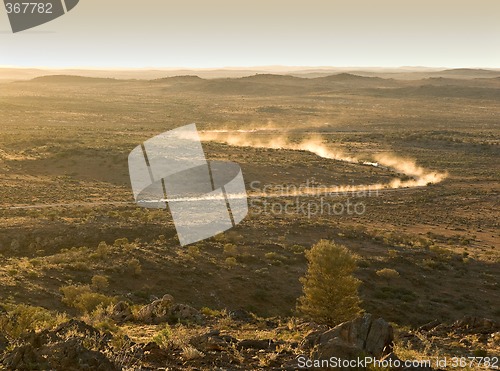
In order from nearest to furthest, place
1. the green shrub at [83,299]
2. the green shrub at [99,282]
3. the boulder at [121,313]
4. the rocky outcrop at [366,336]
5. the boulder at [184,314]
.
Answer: the rocky outcrop at [366,336] < the boulder at [121,313] < the boulder at [184,314] < the green shrub at [83,299] < the green shrub at [99,282]

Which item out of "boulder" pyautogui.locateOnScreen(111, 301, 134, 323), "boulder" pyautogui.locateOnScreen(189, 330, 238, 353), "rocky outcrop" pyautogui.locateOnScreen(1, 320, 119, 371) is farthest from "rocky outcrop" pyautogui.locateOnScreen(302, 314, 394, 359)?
"boulder" pyautogui.locateOnScreen(111, 301, 134, 323)

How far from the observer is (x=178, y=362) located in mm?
9711

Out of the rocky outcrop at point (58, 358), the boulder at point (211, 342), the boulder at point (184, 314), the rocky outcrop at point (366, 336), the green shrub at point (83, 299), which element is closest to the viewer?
the rocky outcrop at point (58, 358)

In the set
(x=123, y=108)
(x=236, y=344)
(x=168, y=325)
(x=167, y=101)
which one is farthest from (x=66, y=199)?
(x=167, y=101)

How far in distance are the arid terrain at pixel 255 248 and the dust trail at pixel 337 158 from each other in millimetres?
522

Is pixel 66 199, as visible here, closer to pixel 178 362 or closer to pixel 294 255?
pixel 294 255

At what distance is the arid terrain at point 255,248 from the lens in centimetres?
1342

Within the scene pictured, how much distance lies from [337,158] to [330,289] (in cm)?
5808

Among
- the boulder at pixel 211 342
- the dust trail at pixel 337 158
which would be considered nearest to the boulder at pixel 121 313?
the boulder at pixel 211 342

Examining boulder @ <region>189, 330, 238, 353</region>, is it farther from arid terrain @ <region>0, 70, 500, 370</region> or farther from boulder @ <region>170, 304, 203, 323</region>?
boulder @ <region>170, 304, 203, 323</region>

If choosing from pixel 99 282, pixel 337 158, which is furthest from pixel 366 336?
pixel 337 158

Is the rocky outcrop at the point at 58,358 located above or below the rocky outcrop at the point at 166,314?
above

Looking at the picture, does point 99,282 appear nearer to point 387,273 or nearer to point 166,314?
point 166,314

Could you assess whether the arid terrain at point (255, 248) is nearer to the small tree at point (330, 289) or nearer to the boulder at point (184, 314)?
the boulder at point (184, 314)
